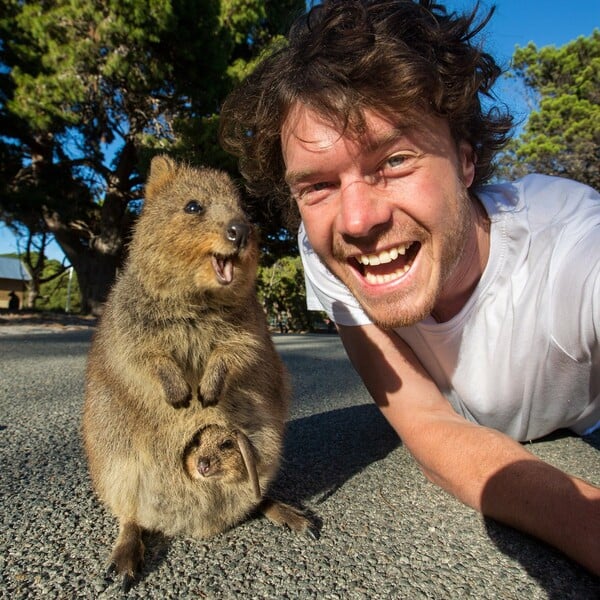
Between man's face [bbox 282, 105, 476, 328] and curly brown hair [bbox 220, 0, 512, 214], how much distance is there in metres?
0.06

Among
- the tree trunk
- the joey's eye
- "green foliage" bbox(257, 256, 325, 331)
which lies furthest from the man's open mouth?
"green foliage" bbox(257, 256, 325, 331)

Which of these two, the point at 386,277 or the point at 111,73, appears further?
the point at 111,73

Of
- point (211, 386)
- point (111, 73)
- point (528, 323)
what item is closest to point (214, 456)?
point (211, 386)

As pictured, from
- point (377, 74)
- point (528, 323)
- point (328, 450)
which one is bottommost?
point (328, 450)

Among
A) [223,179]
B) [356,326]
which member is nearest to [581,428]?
[356,326]

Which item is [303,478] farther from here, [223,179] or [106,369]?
[223,179]

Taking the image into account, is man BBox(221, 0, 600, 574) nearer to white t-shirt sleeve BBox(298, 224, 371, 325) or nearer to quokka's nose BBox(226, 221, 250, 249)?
white t-shirt sleeve BBox(298, 224, 371, 325)

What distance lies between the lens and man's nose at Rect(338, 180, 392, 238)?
4.91 feet

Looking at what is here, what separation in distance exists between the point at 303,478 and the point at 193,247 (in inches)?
32.8

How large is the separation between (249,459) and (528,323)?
1007 mm

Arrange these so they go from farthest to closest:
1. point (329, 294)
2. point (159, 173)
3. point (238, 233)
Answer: point (329, 294)
point (159, 173)
point (238, 233)

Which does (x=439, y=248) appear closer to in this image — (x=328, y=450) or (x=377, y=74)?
(x=377, y=74)

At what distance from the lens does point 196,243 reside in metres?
1.41

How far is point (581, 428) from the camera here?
2.16m
